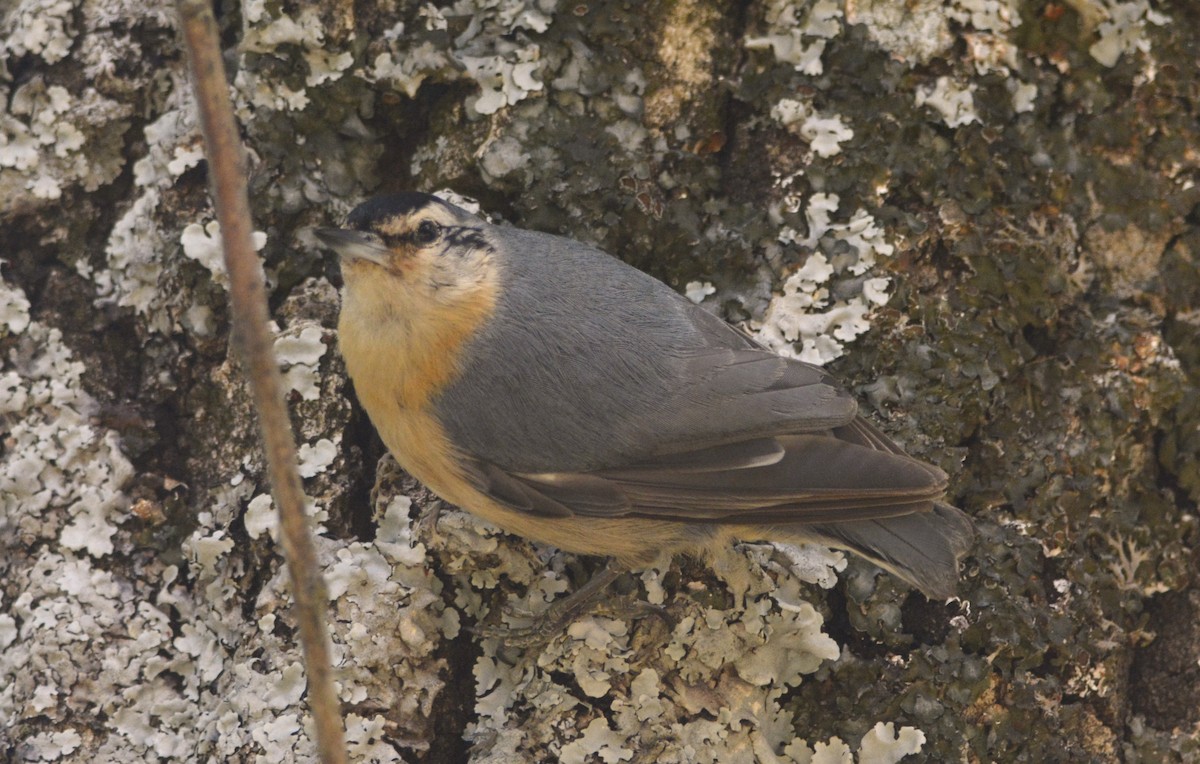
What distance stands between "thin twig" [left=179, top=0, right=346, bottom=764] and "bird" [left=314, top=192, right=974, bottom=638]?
117 centimetres

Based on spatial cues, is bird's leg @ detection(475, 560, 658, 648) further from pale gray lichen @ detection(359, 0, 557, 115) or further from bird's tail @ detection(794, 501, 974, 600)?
pale gray lichen @ detection(359, 0, 557, 115)

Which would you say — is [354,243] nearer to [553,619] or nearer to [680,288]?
[680,288]

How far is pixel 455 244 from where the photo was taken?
9.11 feet

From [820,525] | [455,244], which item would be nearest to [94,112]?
[455,244]

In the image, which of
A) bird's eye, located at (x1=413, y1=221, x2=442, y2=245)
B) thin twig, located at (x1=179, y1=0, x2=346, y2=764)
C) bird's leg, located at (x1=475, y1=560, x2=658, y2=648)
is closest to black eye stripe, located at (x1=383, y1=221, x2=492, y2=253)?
bird's eye, located at (x1=413, y1=221, x2=442, y2=245)

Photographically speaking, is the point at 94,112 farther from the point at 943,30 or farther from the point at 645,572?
the point at 943,30

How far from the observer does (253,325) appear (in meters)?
1.34

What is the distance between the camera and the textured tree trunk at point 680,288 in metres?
2.52

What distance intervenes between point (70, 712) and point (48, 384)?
783mm

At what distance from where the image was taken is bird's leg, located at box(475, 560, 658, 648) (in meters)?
2.53

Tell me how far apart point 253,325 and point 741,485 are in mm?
1534

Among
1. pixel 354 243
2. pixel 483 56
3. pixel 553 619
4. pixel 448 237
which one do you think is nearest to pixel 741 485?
pixel 553 619

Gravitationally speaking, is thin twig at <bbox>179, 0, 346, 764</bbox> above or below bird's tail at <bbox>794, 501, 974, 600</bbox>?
above

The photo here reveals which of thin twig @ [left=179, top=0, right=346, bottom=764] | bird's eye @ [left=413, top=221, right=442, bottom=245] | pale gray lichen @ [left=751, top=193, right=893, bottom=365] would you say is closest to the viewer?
thin twig @ [left=179, top=0, right=346, bottom=764]
